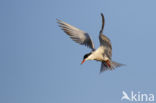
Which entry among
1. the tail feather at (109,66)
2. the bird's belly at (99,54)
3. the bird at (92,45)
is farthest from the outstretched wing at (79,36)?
the tail feather at (109,66)

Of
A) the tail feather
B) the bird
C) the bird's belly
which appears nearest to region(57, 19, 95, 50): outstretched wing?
the bird

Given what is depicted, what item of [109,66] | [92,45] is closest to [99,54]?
[92,45]

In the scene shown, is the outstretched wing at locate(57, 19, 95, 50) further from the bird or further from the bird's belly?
the bird's belly

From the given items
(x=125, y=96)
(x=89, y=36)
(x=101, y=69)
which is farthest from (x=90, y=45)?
(x=125, y=96)

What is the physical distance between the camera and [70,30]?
8.10m

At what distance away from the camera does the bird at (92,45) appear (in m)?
7.79

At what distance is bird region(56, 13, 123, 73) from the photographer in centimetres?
779

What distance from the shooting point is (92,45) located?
8.18 meters

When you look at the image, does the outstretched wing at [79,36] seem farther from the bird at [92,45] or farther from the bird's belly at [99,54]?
the bird's belly at [99,54]

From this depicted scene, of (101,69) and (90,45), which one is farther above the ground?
(90,45)

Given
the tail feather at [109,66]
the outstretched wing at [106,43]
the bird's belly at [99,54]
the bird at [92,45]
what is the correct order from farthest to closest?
the tail feather at [109,66]
the bird's belly at [99,54]
the bird at [92,45]
the outstretched wing at [106,43]

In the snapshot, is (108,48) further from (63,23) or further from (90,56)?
(63,23)

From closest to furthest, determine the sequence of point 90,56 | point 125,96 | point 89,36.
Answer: point 90,56 < point 89,36 < point 125,96

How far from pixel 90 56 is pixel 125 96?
1.89 meters
